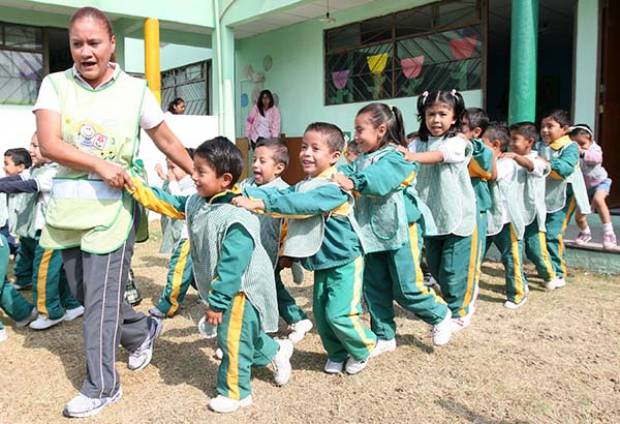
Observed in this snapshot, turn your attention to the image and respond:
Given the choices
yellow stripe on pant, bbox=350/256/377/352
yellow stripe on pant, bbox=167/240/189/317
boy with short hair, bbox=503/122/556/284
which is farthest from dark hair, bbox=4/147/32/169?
boy with short hair, bbox=503/122/556/284

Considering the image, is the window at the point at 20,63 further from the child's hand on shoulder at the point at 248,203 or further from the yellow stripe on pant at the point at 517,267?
the child's hand on shoulder at the point at 248,203

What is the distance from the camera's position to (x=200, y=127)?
31.7 feet

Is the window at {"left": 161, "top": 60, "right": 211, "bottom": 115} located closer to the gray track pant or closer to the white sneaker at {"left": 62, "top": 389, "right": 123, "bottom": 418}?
the gray track pant

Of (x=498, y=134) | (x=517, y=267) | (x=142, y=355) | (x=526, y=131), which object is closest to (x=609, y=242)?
(x=517, y=267)

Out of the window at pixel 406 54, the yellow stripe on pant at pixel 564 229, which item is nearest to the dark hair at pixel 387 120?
the yellow stripe on pant at pixel 564 229

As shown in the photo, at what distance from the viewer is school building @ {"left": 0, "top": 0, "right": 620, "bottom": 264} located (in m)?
6.43

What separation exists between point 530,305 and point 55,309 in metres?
3.21

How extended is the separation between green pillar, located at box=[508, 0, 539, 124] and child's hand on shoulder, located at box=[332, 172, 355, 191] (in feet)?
12.1

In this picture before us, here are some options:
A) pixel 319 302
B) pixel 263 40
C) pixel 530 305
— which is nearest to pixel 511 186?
pixel 530 305

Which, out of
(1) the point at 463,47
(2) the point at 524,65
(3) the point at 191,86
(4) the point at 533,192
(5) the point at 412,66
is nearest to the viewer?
(4) the point at 533,192

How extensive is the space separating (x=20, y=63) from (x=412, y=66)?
6.14m

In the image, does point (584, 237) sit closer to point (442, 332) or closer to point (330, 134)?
point (442, 332)

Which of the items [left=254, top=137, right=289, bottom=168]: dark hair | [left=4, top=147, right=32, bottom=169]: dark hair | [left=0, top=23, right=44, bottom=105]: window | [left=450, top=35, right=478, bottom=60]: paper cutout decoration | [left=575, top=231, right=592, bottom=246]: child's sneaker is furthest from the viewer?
[left=0, top=23, right=44, bottom=105]: window

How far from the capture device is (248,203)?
7.79ft
